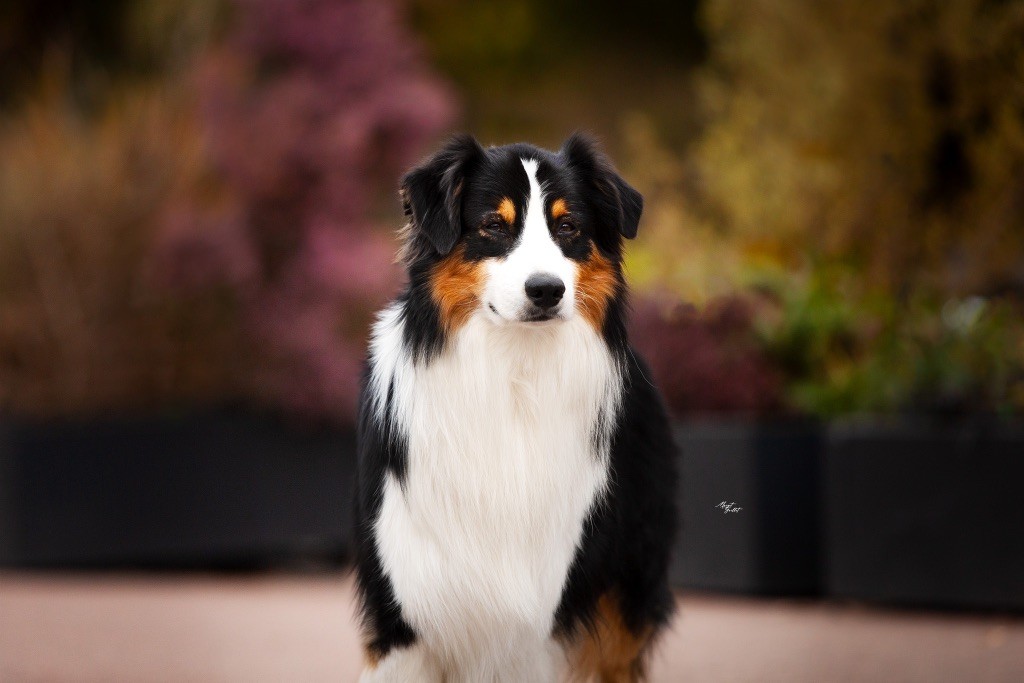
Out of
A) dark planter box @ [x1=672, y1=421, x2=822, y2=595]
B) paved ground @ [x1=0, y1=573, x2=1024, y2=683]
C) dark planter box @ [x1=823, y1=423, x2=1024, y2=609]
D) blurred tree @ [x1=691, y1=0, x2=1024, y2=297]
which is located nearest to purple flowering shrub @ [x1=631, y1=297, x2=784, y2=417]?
dark planter box @ [x1=672, y1=421, x2=822, y2=595]

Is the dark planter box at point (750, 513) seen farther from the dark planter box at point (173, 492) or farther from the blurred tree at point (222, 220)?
the blurred tree at point (222, 220)

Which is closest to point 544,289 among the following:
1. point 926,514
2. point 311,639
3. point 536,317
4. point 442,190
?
point 536,317

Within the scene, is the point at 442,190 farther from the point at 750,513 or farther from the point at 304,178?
the point at 304,178

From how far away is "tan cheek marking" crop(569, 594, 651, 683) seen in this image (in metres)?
3.24

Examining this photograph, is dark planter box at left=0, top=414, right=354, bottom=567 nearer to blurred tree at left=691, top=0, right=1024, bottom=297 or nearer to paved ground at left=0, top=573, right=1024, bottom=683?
paved ground at left=0, top=573, right=1024, bottom=683

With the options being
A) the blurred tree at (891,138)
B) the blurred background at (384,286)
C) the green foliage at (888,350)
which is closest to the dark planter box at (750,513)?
the blurred background at (384,286)

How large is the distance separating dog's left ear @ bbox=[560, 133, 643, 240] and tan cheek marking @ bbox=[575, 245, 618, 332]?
0.33 feet

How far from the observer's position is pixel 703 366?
6711 mm

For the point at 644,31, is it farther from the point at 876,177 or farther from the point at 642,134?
the point at 876,177

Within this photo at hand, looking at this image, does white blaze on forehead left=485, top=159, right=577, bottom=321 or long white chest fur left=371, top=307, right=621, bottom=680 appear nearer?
white blaze on forehead left=485, top=159, right=577, bottom=321

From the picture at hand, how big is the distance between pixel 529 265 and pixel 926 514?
3266mm

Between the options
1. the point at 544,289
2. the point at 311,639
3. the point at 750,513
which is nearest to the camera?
the point at 544,289

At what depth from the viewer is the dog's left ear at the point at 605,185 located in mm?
3207

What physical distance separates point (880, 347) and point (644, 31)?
7907mm
